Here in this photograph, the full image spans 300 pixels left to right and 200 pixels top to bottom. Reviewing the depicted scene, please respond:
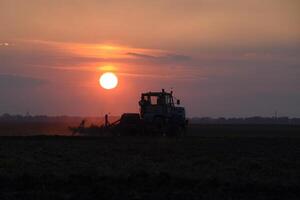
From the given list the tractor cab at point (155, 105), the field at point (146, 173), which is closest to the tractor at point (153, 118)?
the tractor cab at point (155, 105)

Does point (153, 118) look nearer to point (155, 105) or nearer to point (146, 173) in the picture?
point (155, 105)

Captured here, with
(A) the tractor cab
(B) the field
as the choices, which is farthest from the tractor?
(B) the field

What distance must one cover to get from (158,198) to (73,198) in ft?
7.17

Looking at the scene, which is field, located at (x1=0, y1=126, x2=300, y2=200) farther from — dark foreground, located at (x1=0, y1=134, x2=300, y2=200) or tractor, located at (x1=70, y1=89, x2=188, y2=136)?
tractor, located at (x1=70, y1=89, x2=188, y2=136)

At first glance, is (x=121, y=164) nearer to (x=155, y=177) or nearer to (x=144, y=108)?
(x=155, y=177)

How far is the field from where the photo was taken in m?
18.3

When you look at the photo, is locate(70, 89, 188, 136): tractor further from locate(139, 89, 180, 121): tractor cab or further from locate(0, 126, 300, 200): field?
locate(0, 126, 300, 200): field

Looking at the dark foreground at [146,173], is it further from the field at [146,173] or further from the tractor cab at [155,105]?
the tractor cab at [155,105]

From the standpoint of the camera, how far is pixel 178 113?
5150 centimetres

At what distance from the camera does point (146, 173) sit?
21.7 metres

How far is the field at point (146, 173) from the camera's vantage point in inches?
721

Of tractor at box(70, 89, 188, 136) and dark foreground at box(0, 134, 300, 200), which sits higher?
tractor at box(70, 89, 188, 136)

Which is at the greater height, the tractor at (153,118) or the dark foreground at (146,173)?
the tractor at (153,118)

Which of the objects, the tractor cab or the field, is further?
the tractor cab
